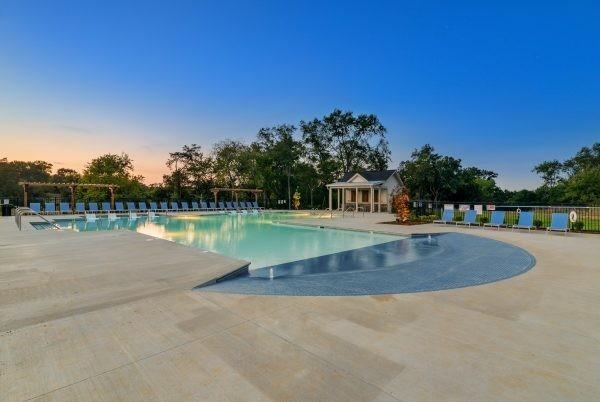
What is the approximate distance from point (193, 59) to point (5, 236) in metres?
11.8

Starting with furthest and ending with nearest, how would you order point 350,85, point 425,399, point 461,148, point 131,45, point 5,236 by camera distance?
point 461,148 → point 350,85 → point 131,45 → point 5,236 → point 425,399

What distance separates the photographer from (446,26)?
1587cm

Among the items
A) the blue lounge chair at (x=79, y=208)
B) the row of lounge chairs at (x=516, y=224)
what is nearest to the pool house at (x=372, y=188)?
the row of lounge chairs at (x=516, y=224)

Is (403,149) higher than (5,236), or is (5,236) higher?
(403,149)

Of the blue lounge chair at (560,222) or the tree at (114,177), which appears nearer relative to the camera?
the blue lounge chair at (560,222)

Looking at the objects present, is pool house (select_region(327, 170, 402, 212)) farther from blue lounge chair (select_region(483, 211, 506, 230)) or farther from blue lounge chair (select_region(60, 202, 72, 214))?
blue lounge chair (select_region(60, 202, 72, 214))

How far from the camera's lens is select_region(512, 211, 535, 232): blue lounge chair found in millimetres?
11578

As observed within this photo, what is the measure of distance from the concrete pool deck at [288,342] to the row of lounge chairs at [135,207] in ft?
64.5

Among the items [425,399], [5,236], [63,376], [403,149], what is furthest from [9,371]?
[403,149]

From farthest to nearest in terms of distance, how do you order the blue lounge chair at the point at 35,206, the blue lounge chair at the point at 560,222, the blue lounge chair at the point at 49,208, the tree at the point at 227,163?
the tree at the point at 227,163 → the blue lounge chair at the point at 49,208 → the blue lounge chair at the point at 35,206 → the blue lounge chair at the point at 560,222

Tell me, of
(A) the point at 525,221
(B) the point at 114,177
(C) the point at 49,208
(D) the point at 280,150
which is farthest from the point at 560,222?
(B) the point at 114,177

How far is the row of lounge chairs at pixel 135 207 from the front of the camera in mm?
20172

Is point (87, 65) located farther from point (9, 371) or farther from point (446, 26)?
point (446, 26)

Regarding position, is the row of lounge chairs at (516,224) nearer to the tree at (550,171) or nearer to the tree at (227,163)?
the tree at (227,163)
